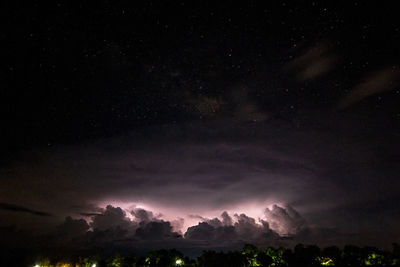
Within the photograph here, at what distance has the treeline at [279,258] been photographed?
4831 centimetres

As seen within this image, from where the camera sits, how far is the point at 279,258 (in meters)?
57.9

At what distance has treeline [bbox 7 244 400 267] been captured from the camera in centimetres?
4831

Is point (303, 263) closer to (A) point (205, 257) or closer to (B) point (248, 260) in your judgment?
(B) point (248, 260)

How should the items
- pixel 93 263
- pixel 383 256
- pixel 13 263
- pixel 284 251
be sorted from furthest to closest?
pixel 13 263 → pixel 93 263 → pixel 284 251 → pixel 383 256

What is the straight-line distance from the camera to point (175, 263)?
237 ft

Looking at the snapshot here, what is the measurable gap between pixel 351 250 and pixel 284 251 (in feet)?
45.5

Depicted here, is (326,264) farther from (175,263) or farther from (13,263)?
(13,263)

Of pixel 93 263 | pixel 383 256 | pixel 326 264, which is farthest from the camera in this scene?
pixel 93 263

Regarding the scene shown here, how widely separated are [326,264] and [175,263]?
39997 mm

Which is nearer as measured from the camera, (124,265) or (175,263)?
(124,265)

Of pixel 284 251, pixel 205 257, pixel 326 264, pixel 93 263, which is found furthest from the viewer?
pixel 93 263

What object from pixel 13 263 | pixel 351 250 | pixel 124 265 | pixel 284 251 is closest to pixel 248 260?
pixel 284 251

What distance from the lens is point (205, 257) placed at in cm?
6550

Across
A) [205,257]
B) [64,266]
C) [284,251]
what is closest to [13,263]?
[64,266]
